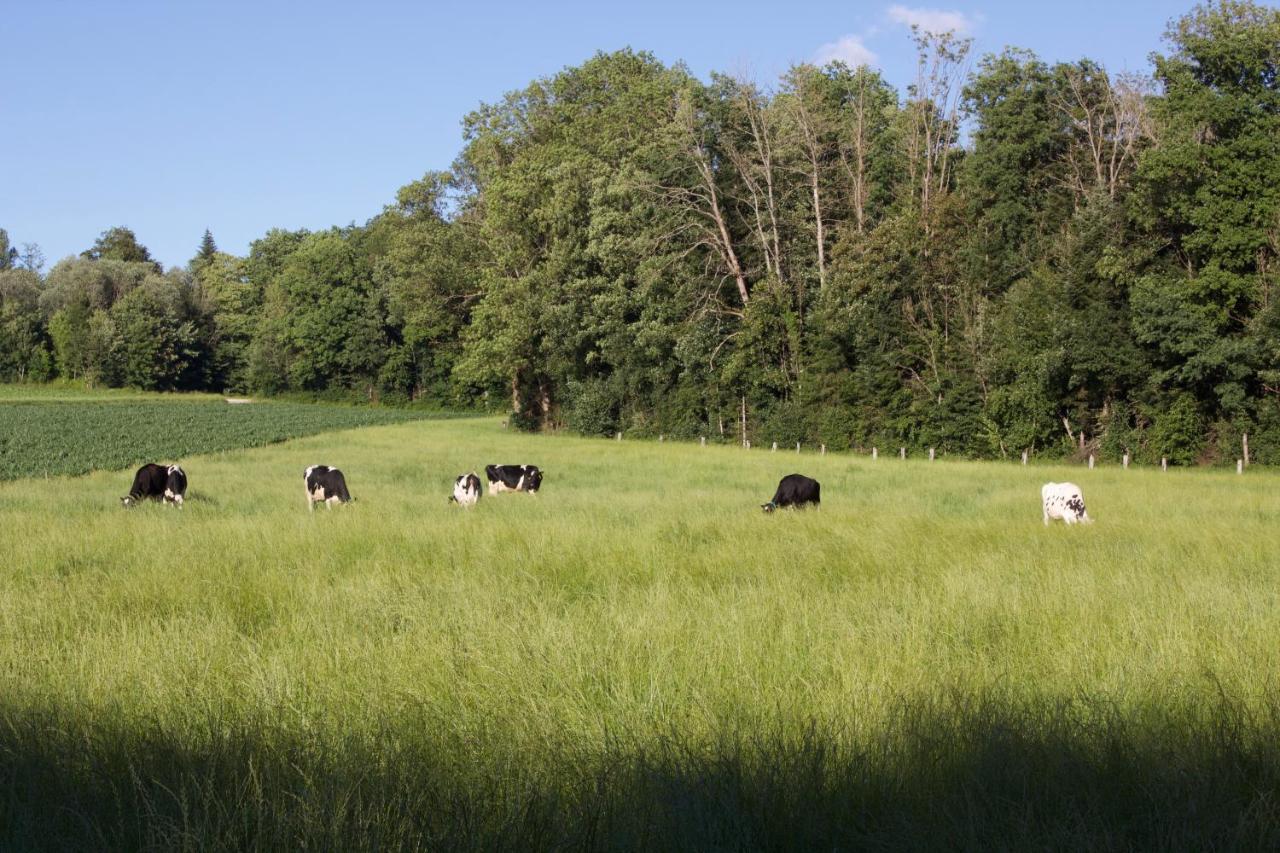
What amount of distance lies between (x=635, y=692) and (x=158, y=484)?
1725cm

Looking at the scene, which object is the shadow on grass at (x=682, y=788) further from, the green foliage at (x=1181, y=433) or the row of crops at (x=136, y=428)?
the green foliage at (x=1181, y=433)

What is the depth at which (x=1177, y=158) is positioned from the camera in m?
31.9

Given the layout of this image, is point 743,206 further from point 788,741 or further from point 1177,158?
point 788,741

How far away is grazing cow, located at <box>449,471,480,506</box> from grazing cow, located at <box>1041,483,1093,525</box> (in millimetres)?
10530

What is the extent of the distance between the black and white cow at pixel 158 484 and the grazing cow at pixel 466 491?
525 cm

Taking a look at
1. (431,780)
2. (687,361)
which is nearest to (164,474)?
(431,780)

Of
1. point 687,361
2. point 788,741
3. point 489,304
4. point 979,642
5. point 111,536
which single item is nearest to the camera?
point 788,741

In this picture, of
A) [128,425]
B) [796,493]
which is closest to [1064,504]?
[796,493]

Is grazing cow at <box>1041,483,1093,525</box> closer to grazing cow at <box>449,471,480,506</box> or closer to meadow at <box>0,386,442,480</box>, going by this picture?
grazing cow at <box>449,471,480,506</box>

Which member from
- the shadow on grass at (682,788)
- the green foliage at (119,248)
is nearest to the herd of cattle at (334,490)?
the shadow on grass at (682,788)

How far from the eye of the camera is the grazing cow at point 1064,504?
16.1 metres

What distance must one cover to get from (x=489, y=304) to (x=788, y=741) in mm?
52071

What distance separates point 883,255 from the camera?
4125cm

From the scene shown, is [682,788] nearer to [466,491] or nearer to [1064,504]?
[1064,504]
